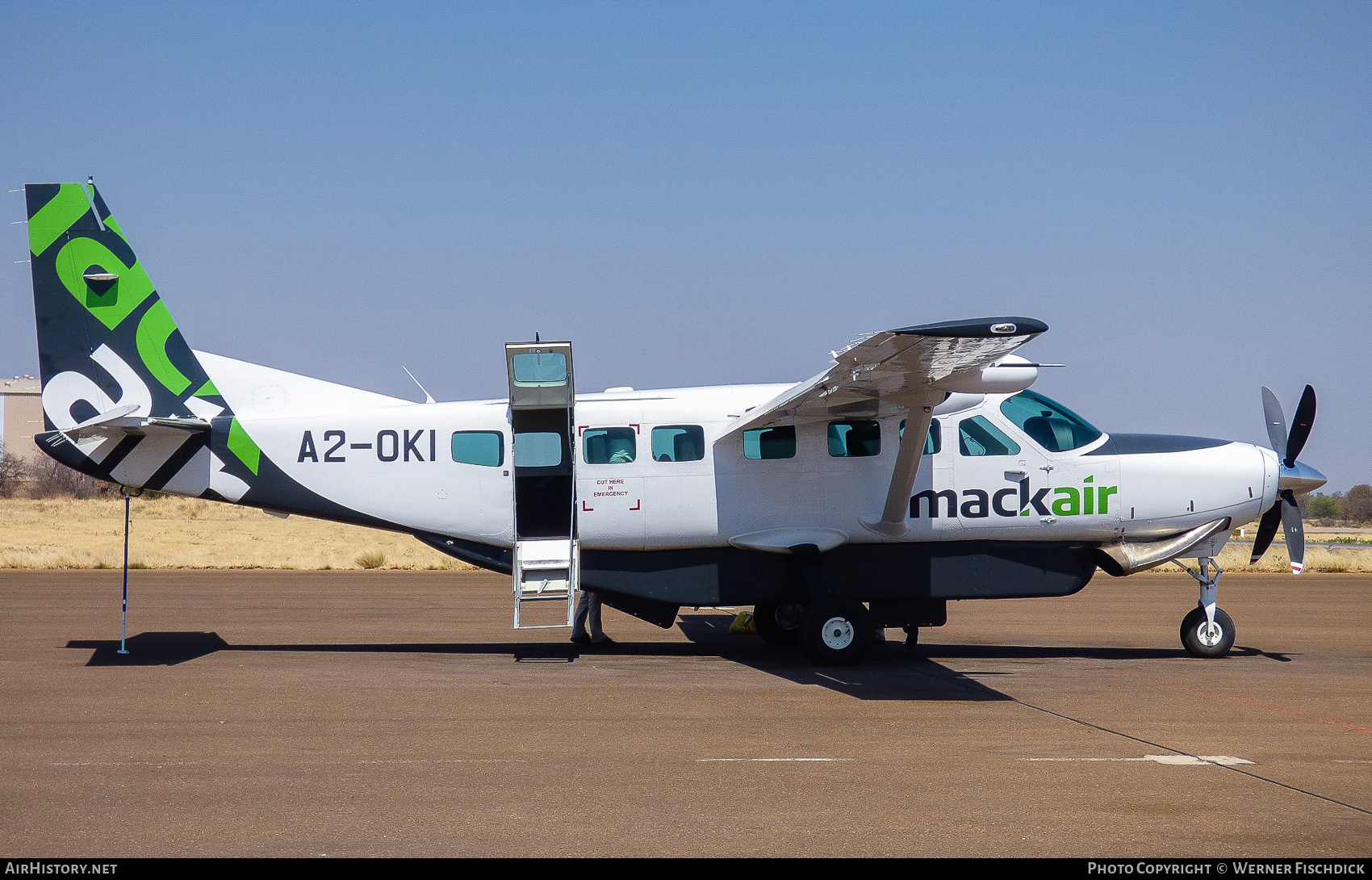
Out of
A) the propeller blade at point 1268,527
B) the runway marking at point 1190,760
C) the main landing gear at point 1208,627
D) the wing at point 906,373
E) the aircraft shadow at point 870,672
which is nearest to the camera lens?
the runway marking at point 1190,760

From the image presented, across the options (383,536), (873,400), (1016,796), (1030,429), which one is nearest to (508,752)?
(1016,796)

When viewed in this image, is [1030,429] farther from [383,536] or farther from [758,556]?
[383,536]

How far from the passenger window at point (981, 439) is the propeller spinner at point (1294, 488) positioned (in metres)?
2.99

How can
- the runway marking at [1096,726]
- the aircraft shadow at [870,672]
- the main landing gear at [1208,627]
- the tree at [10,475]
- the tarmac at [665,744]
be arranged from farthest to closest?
the tree at [10,475], the main landing gear at [1208,627], the aircraft shadow at [870,672], the runway marking at [1096,726], the tarmac at [665,744]

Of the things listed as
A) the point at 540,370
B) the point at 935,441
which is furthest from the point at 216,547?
the point at 935,441

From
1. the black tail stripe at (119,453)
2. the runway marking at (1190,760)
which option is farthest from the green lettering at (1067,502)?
the black tail stripe at (119,453)

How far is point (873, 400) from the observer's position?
11938mm

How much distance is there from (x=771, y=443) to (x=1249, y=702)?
5399 mm

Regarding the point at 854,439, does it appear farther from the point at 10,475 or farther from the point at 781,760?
the point at 10,475

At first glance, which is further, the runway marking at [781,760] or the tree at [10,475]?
the tree at [10,475]

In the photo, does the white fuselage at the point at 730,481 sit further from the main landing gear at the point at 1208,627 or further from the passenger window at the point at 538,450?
the main landing gear at the point at 1208,627

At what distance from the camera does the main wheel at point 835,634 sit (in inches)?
470

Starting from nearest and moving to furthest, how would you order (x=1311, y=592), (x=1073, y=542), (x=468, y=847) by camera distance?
(x=468, y=847) → (x=1073, y=542) → (x=1311, y=592)
